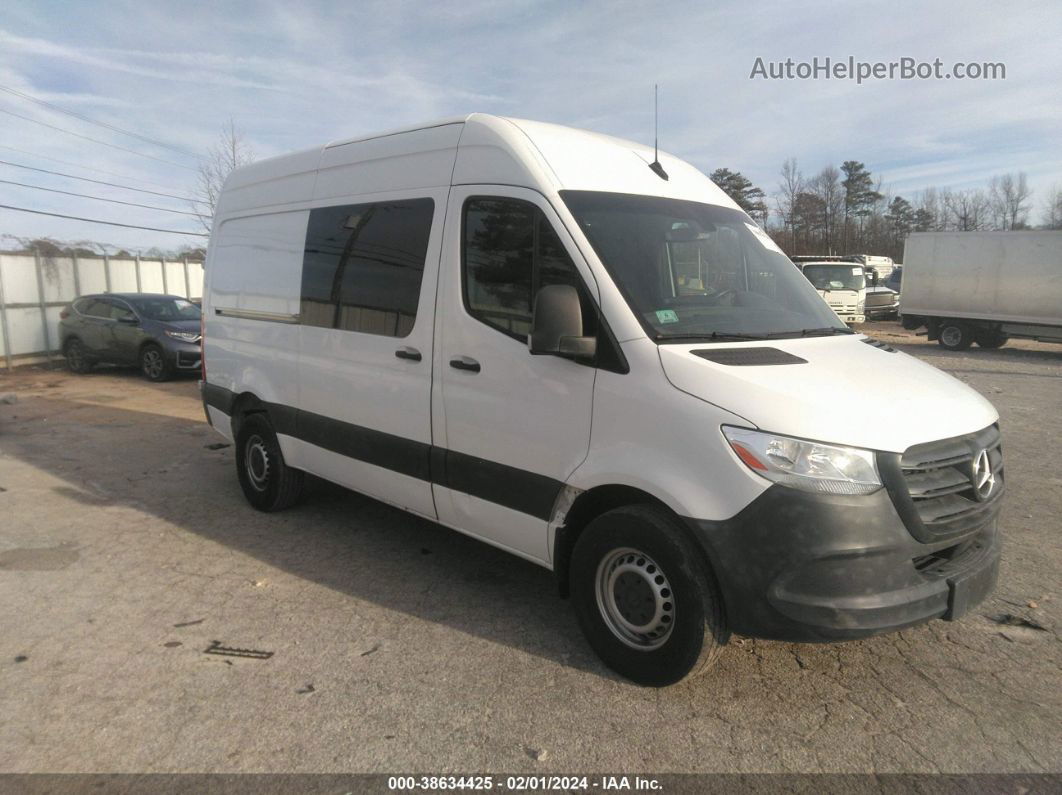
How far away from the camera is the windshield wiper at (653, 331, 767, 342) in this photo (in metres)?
3.30

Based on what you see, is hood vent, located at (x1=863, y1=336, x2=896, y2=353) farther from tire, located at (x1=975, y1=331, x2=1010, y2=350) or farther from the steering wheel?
tire, located at (x1=975, y1=331, x2=1010, y2=350)

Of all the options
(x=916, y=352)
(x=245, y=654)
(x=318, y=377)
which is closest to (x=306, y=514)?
(x=318, y=377)

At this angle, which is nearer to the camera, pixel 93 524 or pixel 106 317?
pixel 93 524

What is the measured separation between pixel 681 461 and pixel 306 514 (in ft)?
12.8

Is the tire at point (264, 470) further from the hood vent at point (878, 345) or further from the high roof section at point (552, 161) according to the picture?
the hood vent at point (878, 345)

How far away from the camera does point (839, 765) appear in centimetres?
287

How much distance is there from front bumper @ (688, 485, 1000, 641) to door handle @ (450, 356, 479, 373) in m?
1.46

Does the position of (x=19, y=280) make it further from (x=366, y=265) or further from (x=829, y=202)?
(x=829, y=202)

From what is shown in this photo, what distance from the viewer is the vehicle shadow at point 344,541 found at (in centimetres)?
410

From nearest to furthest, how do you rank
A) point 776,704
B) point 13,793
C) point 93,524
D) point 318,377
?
point 13,793 < point 776,704 < point 318,377 < point 93,524

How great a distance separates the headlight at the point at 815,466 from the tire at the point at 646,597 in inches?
20.2

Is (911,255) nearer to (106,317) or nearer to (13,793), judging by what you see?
(106,317)

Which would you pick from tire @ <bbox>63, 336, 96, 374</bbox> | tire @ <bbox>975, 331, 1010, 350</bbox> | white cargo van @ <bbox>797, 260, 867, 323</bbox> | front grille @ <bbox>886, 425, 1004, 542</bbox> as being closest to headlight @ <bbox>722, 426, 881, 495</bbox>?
front grille @ <bbox>886, 425, 1004, 542</bbox>

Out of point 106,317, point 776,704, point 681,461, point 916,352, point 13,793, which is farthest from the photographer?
point 916,352
